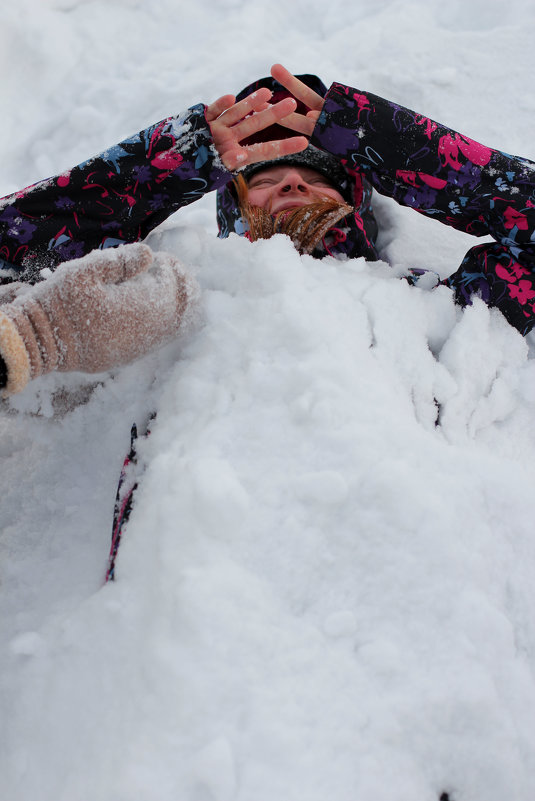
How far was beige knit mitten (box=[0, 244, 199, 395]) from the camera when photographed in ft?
2.38

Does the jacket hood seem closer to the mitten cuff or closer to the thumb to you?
the thumb

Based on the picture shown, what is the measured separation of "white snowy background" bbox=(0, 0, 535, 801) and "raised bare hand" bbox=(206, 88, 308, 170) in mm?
158

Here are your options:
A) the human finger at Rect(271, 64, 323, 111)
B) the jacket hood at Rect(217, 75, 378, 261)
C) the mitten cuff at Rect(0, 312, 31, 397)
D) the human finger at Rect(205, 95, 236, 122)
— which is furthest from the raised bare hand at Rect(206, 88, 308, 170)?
the mitten cuff at Rect(0, 312, 31, 397)

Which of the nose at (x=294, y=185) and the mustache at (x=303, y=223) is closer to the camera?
the mustache at (x=303, y=223)

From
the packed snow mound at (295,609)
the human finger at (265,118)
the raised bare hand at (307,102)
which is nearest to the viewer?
the packed snow mound at (295,609)

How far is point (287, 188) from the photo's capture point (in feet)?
4.23

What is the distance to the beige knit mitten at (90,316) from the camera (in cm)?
73

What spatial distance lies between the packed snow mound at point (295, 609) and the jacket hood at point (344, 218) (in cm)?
Answer: 41

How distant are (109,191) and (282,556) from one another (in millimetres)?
761

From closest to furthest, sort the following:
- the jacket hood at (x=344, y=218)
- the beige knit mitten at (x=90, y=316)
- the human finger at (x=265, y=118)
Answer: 1. the beige knit mitten at (x=90, y=316)
2. the human finger at (x=265, y=118)
3. the jacket hood at (x=344, y=218)

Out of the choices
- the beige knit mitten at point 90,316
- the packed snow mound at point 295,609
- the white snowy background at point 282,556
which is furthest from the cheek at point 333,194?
the beige knit mitten at point 90,316

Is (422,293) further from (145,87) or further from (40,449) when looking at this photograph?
(145,87)

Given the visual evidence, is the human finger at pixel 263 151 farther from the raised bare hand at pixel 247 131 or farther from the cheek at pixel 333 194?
the cheek at pixel 333 194

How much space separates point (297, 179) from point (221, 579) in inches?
38.1
